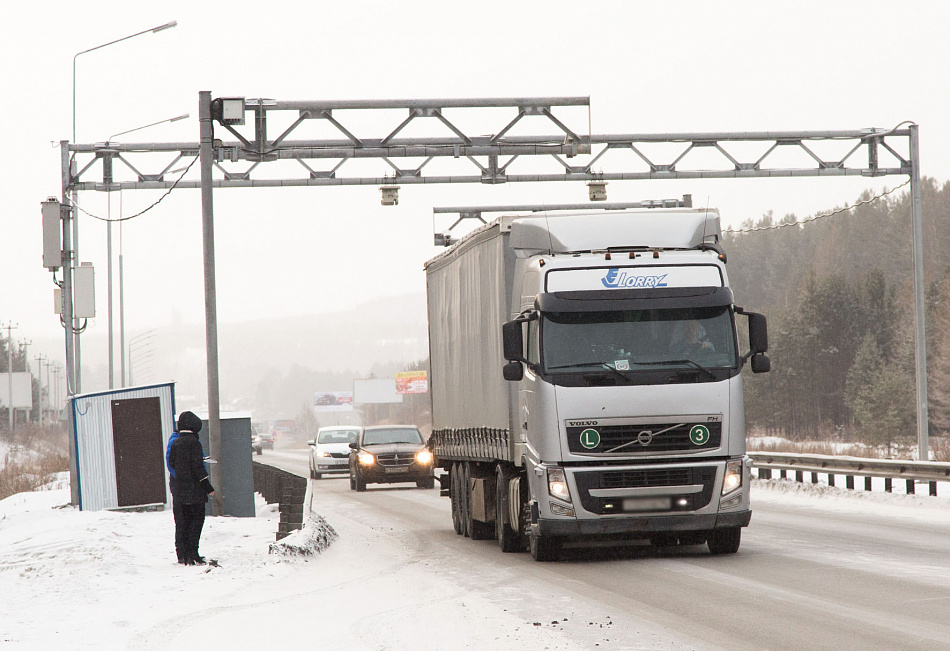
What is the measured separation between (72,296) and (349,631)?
17.1 meters

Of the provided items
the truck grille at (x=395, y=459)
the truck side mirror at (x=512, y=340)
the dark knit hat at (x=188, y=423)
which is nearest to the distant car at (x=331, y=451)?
the truck grille at (x=395, y=459)

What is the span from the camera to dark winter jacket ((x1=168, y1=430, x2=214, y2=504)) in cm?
1319

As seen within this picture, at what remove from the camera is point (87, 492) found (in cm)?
1958

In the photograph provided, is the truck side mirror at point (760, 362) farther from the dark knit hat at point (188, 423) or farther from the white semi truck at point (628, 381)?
the dark knit hat at point (188, 423)

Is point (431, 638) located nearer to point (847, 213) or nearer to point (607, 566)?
point (607, 566)

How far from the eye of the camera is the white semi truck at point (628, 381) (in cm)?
1300

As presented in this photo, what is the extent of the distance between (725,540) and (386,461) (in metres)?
18.8

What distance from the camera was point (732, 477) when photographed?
43.4ft

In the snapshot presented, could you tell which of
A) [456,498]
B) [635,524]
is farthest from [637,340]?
[456,498]

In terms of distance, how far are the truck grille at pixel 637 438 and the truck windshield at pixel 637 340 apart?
0.61 metres

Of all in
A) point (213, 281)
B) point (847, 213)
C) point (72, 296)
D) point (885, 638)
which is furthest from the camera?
point (847, 213)

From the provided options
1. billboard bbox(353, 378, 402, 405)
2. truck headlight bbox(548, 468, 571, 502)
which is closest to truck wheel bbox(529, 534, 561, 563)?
truck headlight bbox(548, 468, 571, 502)

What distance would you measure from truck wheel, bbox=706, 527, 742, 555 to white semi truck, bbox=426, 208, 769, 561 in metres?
0.01

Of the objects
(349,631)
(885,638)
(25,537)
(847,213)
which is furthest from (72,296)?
(847,213)
